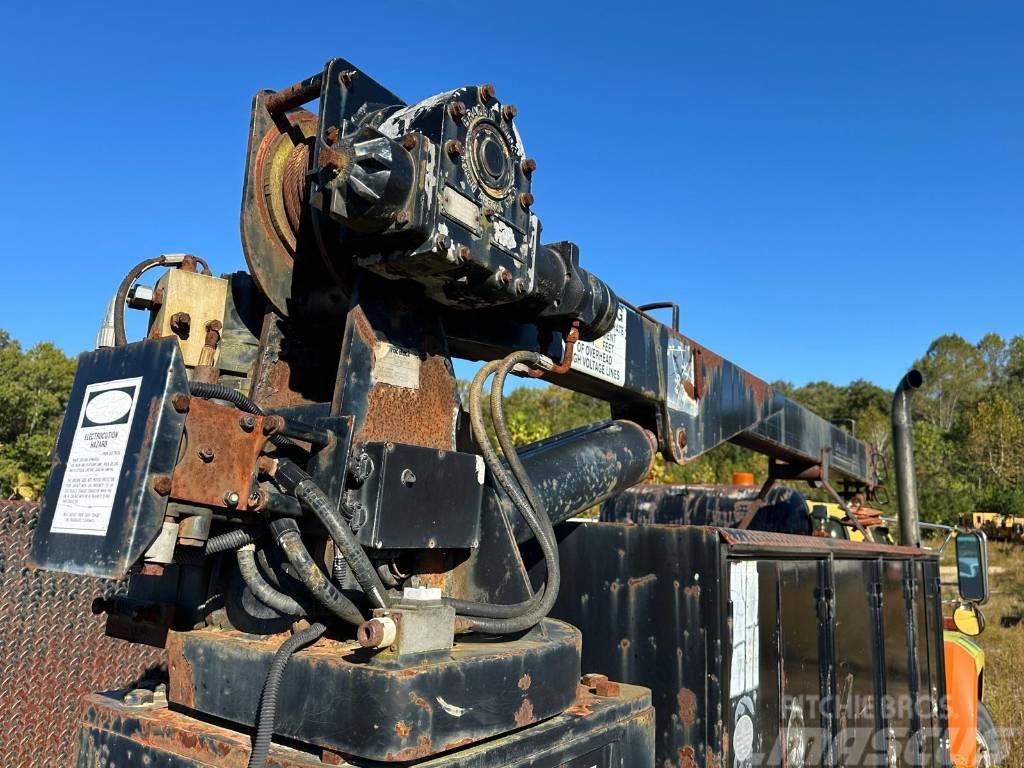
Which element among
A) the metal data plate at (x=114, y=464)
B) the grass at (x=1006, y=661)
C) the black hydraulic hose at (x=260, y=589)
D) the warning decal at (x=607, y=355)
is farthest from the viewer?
the grass at (x=1006, y=661)

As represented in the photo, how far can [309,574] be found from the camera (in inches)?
61.8

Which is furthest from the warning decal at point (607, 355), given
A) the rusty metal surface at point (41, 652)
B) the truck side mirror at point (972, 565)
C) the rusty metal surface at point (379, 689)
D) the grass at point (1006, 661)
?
the grass at point (1006, 661)

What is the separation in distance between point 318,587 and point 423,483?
335mm

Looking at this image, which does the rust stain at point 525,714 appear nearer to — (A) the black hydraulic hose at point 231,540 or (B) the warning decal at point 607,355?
(A) the black hydraulic hose at point 231,540

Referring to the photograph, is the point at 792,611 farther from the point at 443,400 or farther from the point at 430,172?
the point at 430,172

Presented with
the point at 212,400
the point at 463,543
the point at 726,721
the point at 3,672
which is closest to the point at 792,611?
the point at 726,721

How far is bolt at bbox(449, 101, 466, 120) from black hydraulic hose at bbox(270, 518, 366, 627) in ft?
3.15

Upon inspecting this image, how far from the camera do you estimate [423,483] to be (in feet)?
5.90

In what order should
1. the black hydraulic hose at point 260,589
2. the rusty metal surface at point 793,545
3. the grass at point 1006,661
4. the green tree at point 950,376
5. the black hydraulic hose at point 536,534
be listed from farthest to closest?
the green tree at point 950,376
the grass at point 1006,661
the rusty metal surface at point 793,545
the black hydraulic hose at point 536,534
the black hydraulic hose at point 260,589

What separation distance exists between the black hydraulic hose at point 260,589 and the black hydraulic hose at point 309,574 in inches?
4.2

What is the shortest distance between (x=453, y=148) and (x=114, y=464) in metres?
0.95

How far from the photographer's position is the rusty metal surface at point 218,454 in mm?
1462

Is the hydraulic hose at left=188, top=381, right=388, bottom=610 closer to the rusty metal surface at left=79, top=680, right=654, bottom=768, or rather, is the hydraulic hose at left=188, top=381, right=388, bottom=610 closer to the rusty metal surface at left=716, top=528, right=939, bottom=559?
the rusty metal surface at left=79, top=680, right=654, bottom=768

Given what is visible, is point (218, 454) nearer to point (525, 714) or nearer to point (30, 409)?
point (525, 714)
